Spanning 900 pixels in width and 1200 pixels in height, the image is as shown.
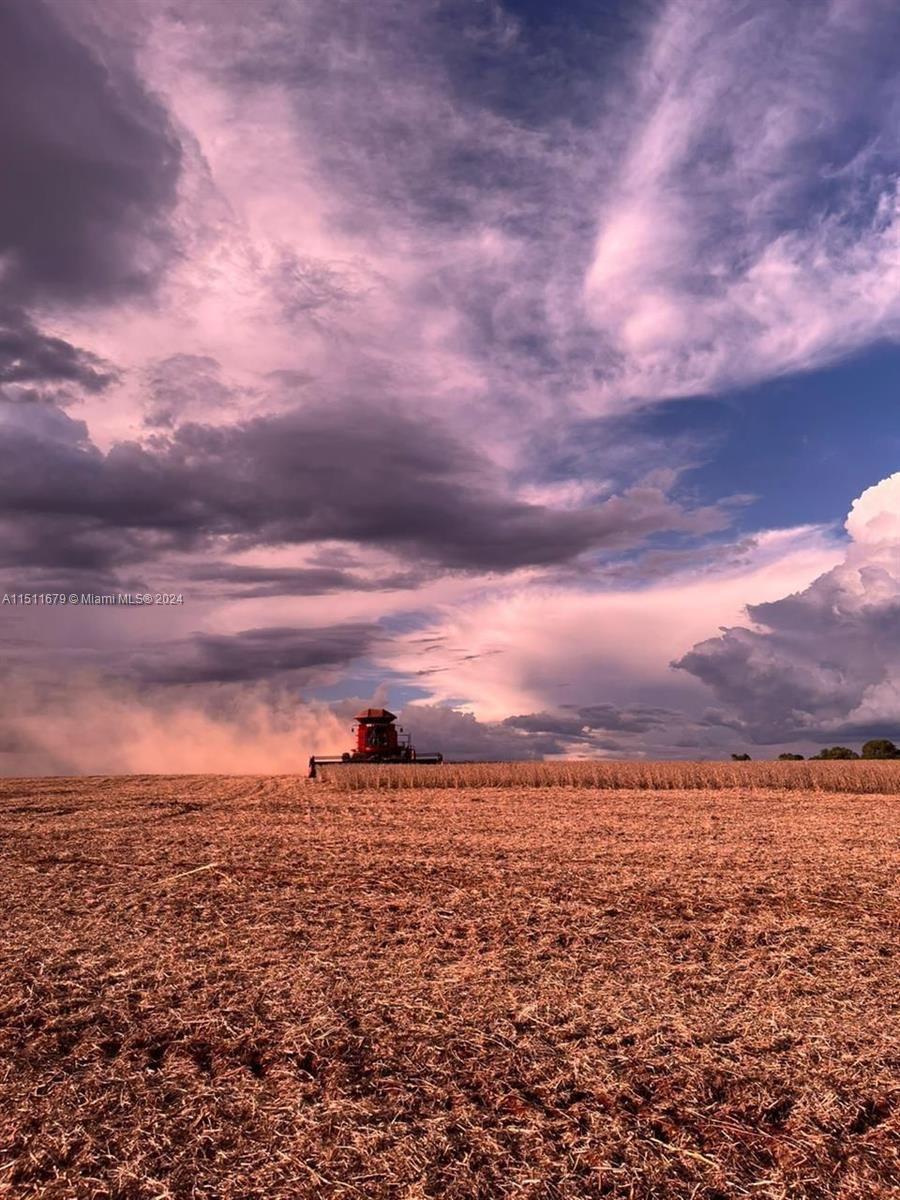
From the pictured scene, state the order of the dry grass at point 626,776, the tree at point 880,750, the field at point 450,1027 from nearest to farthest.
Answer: the field at point 450,1027 < the dry grass at point 626,776 < the tree at point 880,750

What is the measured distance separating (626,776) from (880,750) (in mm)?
30151

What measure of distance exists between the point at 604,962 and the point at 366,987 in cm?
237

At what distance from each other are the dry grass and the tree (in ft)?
70.7

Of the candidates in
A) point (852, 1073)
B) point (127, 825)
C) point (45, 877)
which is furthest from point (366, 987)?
point (127, 825)

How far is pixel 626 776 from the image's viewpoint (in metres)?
36.5

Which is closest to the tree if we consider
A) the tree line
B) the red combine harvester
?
the tree line

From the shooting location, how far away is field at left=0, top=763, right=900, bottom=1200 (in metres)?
4.60

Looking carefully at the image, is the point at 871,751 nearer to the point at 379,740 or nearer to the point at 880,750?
the point at 880,750

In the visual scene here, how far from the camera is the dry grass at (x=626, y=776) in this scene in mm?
35156

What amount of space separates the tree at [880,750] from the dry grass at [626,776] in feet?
70.7

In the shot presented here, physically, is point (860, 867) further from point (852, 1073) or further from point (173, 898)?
point (173, 898)

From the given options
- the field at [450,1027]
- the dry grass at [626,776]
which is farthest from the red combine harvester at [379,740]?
the field at [450,1027]

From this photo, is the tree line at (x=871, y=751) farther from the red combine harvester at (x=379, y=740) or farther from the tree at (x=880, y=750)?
the red combine harvester at (x=379, y=740)

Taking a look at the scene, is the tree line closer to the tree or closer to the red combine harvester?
the tree
